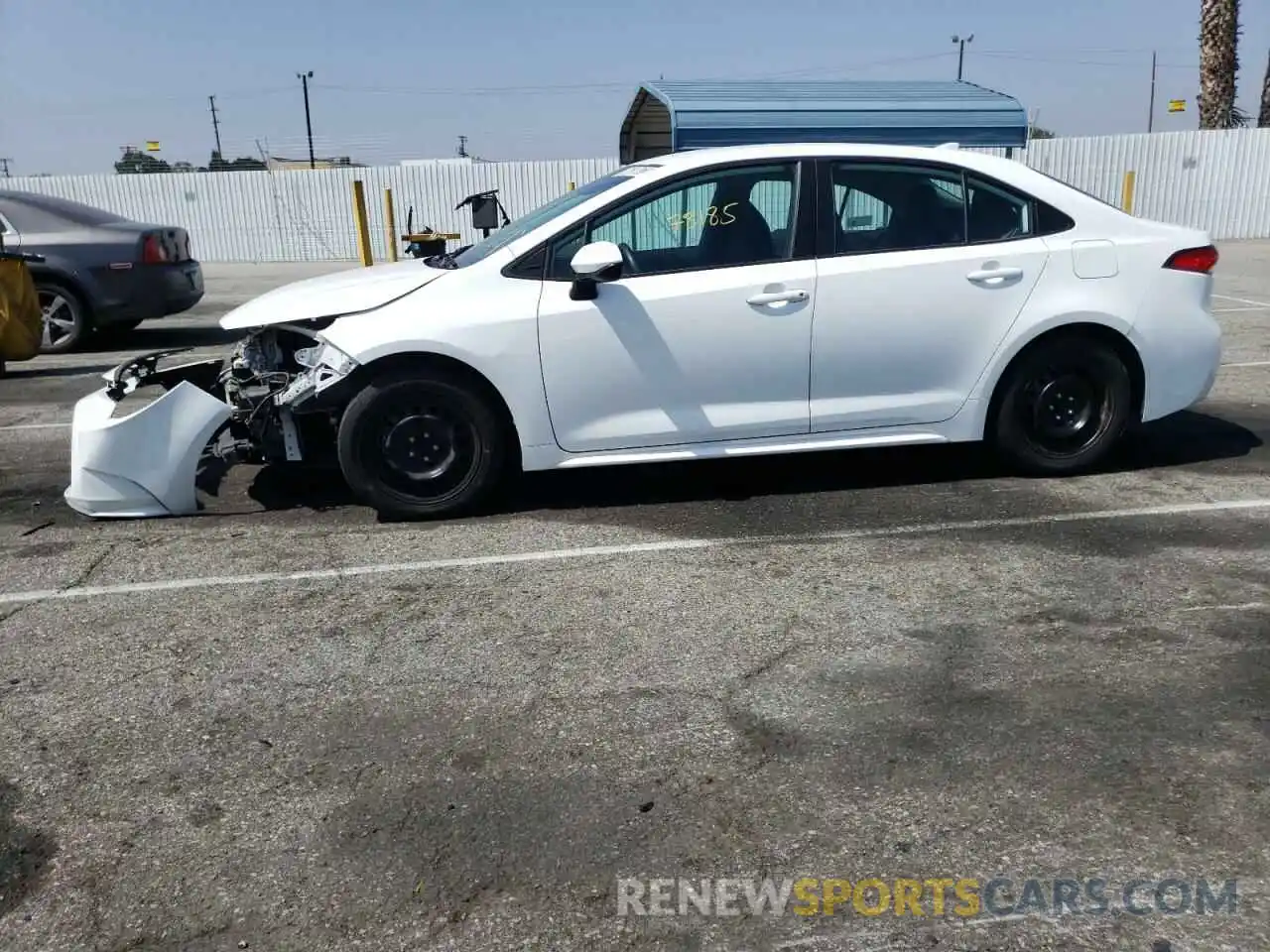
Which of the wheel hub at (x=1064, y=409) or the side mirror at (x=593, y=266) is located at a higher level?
the side mirror at (x=593, y=266)

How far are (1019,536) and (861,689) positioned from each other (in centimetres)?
171

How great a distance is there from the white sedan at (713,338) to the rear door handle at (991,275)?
10 millimetres

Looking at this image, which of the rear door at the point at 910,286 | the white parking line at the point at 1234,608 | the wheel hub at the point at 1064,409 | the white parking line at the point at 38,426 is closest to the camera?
the white parking line at the point at 1234,608

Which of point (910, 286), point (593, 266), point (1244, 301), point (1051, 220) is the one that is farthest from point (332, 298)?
point (1244, 301)

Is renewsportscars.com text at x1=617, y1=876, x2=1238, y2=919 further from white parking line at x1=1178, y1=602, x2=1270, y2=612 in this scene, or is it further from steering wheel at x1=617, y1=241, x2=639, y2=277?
steering wheel at x1=617, y1=241, x2=639, y2=277

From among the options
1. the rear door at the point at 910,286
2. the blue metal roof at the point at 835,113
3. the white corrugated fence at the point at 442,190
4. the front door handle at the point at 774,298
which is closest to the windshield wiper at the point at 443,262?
the front door handle at the point at 774,298

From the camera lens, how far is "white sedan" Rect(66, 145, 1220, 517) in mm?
4977

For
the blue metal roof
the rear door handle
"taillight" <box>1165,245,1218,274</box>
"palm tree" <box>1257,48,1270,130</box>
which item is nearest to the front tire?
the rear door handle

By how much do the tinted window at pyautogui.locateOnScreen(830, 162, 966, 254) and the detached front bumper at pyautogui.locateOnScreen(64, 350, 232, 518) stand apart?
3066 millimetres

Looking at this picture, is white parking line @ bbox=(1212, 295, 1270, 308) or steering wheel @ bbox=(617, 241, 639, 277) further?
white parking line @ bbox=(1212, 295, 1270, 308)

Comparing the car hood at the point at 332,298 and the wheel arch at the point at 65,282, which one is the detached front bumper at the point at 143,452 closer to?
the car hood at the point at 332,298

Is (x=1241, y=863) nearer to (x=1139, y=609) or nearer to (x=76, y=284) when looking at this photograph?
(x=1139, y=609)

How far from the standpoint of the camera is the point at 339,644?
385 centimetres

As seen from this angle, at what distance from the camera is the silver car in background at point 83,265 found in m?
10.7
